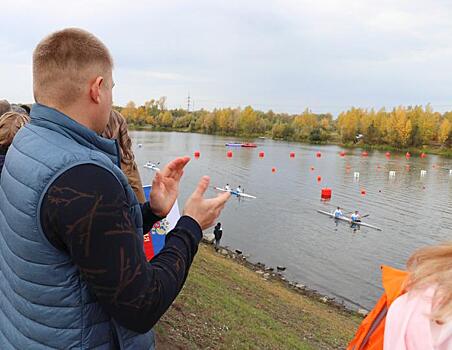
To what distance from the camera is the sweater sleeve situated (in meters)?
1.31

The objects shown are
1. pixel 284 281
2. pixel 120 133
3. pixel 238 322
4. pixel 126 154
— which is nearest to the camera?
pixel 120 133

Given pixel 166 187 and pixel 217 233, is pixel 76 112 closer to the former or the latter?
pixel 166 187

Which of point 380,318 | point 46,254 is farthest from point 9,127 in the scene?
point 380,318

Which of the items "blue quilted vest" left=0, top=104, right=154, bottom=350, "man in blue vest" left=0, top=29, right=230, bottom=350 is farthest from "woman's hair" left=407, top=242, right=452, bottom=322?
"blue quilted vest" left=0, top=104, right=154, bottom=350

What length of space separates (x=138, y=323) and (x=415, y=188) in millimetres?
40922

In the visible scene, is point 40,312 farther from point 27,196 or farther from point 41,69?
point 41,69

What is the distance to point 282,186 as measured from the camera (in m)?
36.4

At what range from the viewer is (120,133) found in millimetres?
3820

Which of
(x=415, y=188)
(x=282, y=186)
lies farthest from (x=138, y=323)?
(x=415, y=188)

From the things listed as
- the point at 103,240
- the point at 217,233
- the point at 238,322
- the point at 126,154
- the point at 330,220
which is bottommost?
the point at 330,220

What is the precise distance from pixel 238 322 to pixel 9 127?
4.90 meters

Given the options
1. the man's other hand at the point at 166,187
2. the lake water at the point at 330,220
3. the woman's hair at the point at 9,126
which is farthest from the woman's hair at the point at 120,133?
the lake water at the point at 330,220

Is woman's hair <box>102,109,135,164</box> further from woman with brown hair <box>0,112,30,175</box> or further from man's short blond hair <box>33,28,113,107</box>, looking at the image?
man's short blond hair <box>33,28,113,107</box>

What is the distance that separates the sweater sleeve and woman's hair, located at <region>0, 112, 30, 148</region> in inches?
99.7
